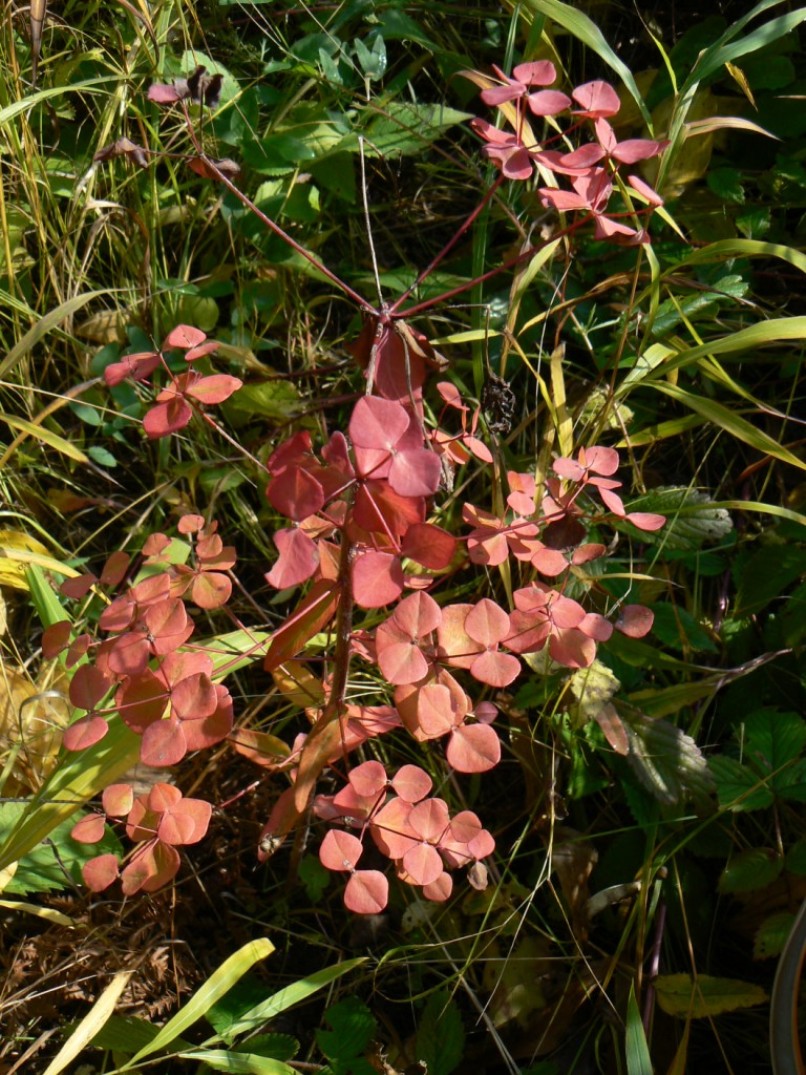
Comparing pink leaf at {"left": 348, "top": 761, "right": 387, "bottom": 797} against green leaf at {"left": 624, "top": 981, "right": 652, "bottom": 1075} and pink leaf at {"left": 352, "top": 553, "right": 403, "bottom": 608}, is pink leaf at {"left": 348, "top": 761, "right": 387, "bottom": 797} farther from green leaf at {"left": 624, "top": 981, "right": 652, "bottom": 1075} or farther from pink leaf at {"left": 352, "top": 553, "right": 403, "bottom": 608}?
green leaf at {"left": 624, "top": 981, "right": 652, "bottom": 1075}

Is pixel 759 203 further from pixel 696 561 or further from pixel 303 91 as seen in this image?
pixel 303 91

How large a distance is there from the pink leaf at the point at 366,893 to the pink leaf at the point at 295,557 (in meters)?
0.35

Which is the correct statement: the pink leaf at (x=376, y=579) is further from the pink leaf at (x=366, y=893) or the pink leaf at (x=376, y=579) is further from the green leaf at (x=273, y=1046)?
the green leaf at (x=273, y=1046)

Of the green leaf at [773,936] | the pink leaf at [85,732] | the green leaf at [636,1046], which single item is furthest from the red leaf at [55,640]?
the green leaf at [773,936]

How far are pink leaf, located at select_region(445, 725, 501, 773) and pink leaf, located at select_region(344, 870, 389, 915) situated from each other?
0.15m

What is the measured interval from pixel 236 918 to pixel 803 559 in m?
0.83

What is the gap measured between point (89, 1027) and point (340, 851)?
0.34m

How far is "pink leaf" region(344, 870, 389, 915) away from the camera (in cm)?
92

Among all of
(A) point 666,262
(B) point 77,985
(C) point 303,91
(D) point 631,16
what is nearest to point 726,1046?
(B) point 77,985

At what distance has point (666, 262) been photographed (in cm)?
143

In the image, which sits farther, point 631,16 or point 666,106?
point 631,16

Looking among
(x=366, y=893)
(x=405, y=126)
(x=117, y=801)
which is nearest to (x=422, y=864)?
(x=366, y=893)

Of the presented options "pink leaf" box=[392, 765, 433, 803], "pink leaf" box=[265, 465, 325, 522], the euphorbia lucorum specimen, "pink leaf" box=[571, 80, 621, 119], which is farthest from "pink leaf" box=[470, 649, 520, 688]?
"pink leaf" box=[571, 80, 621, 119]

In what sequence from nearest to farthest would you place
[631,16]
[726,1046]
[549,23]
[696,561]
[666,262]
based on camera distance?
[726,1046], [696,561], [666,262], [549,23], [631,16]
